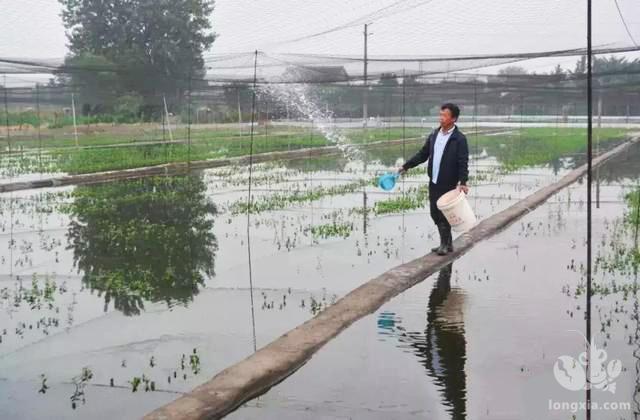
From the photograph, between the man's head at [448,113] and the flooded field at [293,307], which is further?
→ the man's head at [448,113]

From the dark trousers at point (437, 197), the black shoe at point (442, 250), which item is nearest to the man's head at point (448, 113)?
the dark trousers at point (437, 197)

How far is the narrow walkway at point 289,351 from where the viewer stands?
381 cm

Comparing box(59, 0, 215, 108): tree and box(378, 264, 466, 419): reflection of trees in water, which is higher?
box(59, 0, 215, 108): tree

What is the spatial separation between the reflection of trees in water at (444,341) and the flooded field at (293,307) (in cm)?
2

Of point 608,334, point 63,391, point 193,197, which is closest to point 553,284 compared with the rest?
point 608,334

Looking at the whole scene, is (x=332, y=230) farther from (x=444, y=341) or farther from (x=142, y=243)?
(x=444, y=341)

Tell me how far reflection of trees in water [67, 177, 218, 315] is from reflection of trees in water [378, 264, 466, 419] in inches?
72.9

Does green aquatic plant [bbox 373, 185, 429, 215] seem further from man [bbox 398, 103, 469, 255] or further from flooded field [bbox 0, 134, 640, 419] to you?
man [bbox 398, 103, 469, 255]

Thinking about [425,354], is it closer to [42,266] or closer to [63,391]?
[63,391]

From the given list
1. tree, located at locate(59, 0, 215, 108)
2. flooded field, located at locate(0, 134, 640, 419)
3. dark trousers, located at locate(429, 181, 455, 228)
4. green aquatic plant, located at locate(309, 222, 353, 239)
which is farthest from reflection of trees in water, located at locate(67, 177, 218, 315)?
tree, located at locate(59, 0, 215, 108)

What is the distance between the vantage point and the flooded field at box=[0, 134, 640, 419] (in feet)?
13.4

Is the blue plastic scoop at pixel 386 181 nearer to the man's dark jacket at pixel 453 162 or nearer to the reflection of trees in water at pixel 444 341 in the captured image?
the man's dark jacket at pixel 453 162

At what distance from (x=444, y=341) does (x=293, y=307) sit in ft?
4.41

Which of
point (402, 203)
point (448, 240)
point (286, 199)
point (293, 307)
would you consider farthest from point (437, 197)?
point (286, 199)
